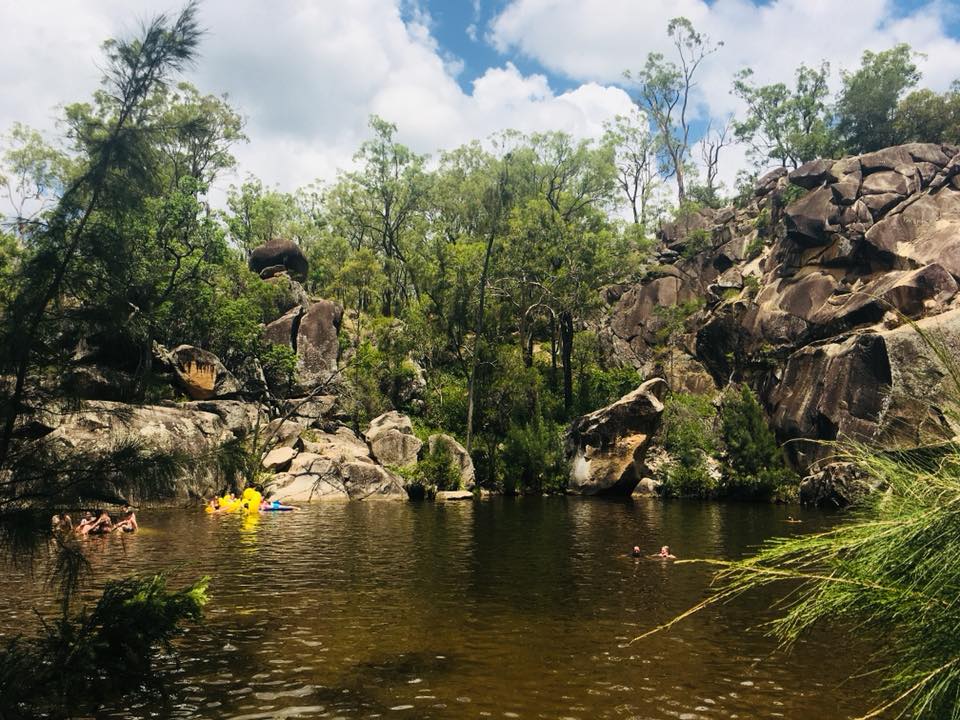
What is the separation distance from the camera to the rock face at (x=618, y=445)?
41.7m

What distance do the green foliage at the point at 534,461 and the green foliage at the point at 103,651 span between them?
34.8m

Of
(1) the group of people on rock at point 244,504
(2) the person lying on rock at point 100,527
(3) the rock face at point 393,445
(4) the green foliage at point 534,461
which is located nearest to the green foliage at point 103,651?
Answer: (2) the person lying on rock at point 100,527

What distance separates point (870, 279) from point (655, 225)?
103ft

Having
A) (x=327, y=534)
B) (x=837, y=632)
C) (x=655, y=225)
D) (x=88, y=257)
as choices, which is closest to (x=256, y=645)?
(x=88, y=257)

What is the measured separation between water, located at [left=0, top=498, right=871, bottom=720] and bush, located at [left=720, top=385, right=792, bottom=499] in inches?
671

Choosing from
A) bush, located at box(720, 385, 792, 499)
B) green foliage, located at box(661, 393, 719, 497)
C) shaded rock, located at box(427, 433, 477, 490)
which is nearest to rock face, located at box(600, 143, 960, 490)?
bush, located at box(720, 385, 792, 499)

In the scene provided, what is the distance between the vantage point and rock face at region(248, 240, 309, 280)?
5612 centimetres

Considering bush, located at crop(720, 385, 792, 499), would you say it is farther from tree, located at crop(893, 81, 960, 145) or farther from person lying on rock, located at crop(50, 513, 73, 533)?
person lying on rock, located at crop(50, 513, 73, 533)

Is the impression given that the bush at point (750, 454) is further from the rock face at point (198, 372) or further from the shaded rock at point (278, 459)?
the rock face at point (198, 372)

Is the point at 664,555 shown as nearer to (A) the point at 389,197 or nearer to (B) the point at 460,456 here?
(B) the point at 460,456

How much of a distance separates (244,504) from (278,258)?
30375 mm

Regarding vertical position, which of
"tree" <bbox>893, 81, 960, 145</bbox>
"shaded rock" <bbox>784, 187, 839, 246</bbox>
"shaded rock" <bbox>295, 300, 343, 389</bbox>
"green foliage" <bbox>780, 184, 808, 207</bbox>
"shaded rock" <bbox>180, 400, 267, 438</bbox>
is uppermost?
"tree" <bbox>893, 81, 960, 145</bbox>

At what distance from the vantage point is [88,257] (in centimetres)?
722

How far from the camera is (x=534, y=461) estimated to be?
43312 mm
